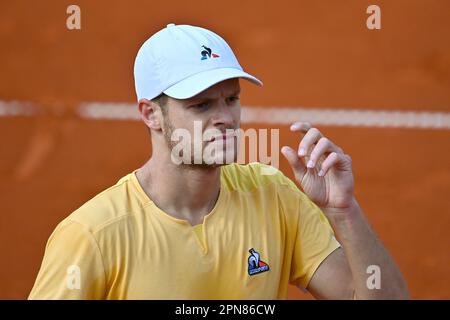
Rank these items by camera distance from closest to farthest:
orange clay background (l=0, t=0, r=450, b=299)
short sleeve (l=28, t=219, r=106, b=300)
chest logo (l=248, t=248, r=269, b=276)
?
short sleeve (l=28, t=219, r=106, b=300)
chest logo (l=248, t=248, r=269, b=276)
orange clay background (l=0, t=0, r=450, b=299)

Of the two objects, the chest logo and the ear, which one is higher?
the ear

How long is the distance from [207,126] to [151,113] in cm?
24

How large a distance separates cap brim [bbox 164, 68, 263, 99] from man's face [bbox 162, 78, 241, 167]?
0.03 m

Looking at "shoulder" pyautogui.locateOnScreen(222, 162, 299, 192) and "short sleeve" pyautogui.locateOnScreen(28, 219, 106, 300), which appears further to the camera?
"shoulder" pyautogui.locateOnScreen(222, 162, 299, 192)

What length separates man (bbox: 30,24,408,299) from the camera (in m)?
2.17

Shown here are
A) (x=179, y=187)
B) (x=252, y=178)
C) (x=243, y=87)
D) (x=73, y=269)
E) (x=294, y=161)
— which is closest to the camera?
(x=73, y=269)

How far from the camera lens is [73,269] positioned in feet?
6.88

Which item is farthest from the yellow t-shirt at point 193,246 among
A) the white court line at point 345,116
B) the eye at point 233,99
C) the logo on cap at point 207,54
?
the white court line at point 345,116

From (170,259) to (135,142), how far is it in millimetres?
1714

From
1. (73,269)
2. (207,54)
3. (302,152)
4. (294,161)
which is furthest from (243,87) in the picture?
(73,269)

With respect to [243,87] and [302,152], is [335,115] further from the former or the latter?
[302,152]

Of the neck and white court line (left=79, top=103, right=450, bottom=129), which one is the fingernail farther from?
white court line (left=79, top=103, right=450, bottom=129)

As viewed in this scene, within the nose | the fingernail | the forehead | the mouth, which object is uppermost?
the forehead

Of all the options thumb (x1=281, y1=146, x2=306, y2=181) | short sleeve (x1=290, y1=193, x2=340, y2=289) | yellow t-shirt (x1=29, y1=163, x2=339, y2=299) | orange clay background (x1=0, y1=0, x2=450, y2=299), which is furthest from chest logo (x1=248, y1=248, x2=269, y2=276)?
orange clay background (x1=0, y1=0, x2=450, y2=299)
